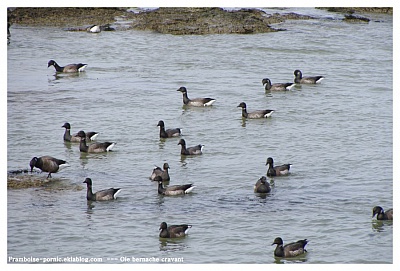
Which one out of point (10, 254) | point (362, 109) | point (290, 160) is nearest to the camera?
point (10, 254)

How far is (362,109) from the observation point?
27.4 metres

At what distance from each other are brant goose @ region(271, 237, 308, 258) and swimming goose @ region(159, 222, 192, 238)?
79.1 inches

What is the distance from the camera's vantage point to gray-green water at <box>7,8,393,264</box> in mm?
16000

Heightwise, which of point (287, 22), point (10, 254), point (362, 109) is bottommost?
point (10, 254)

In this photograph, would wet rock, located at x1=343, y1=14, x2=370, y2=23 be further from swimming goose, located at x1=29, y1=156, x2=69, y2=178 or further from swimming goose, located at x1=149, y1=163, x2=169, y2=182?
swimming goose, located at x1=29, y1=156, x2=69, y2=178

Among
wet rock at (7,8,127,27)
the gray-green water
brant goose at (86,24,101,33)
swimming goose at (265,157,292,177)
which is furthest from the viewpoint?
wet rock at (7,8,127,27)

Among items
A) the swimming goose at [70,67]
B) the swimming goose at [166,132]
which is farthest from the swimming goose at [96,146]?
the swimming goose at [70,67]

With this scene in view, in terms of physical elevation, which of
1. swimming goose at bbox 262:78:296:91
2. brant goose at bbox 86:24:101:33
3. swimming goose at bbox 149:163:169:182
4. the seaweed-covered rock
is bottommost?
swimming goose at bbox 149:163:169:182

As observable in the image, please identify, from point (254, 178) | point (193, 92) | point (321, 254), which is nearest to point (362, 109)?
point (193, 92)

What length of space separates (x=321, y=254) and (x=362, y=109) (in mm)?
13114

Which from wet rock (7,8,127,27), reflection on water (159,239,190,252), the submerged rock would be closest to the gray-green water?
reflection on water (159,239,190,252)

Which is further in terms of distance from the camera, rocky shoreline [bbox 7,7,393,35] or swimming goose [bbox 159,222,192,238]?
rocky shoreline [bbox 7,7,393,35]

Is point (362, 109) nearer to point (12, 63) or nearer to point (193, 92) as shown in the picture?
point (193, 92)

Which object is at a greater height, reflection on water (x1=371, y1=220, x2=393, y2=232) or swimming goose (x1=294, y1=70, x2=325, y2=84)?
swimming goose (x1=294, y1=70, x2=325, y2=84)
